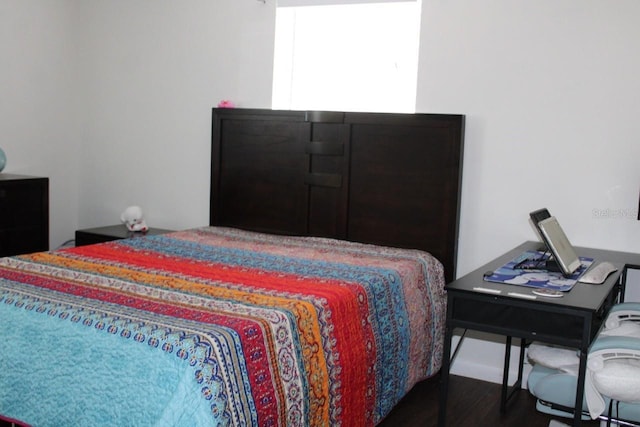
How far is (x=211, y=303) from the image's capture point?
7.88ft

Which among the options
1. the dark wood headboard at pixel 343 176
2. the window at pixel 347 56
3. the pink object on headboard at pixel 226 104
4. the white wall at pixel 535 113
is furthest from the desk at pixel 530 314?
the pink object on headboard at pixel 226 104

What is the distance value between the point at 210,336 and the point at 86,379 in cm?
42

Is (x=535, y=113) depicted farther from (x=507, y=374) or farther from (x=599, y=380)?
(x=599, y=380)

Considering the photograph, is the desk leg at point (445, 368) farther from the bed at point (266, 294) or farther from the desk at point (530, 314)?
the bed at point (266, 294)

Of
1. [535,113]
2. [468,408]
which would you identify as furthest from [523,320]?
[535,113]

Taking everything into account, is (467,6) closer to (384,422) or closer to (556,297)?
(556,297)

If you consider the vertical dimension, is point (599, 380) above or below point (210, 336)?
below

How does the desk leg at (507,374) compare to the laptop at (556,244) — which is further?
the desk leg at (507,374)

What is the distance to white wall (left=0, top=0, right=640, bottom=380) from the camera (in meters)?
3.32

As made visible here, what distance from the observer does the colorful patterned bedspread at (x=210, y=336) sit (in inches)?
78.1

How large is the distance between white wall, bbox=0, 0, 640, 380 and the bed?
0.72ft

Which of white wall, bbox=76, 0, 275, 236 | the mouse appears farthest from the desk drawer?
white wall, bbox=76, 0, 275, 236

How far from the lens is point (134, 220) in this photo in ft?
14.3

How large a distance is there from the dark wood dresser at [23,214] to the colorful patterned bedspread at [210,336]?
960 millimetres
